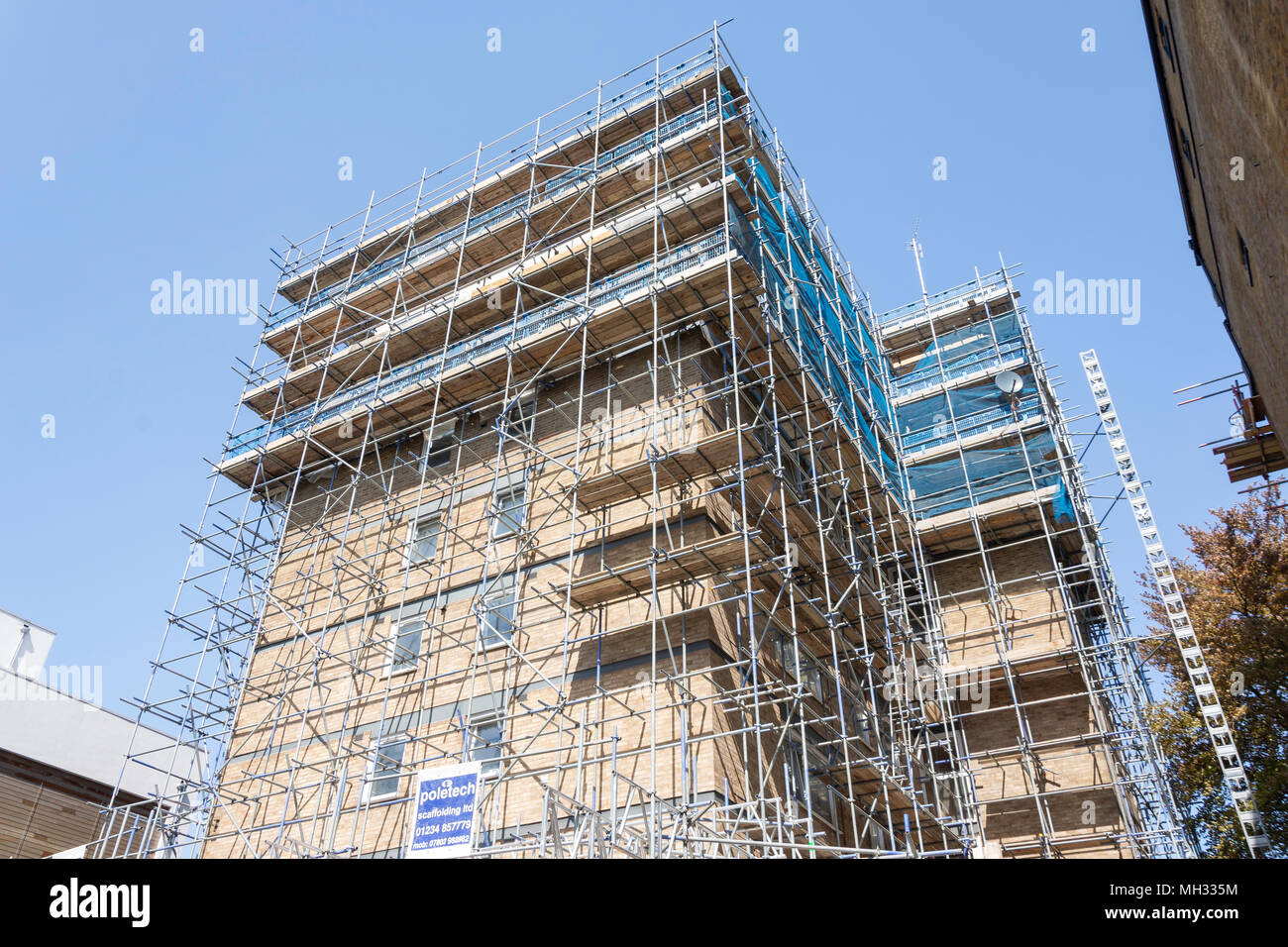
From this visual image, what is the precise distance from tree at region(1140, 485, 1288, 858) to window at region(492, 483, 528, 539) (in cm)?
1904

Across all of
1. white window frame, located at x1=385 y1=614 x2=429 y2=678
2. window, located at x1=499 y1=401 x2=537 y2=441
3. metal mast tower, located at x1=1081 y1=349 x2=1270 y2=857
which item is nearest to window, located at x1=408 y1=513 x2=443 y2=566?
white window frame, located at x1=385 y1=614 x2=429 y2=678

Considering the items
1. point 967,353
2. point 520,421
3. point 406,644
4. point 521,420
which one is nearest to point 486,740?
point 406,644

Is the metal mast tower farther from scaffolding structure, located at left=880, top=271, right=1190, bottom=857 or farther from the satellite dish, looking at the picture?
the satellite dish

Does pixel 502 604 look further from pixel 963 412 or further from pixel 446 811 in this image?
pixel 963 412

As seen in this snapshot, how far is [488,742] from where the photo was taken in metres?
16.0

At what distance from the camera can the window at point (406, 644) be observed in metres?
17.7

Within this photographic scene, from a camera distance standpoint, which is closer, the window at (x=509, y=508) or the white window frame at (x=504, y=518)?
the white window frame at (x=504, y=518)

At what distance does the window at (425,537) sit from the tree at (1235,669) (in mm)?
20121

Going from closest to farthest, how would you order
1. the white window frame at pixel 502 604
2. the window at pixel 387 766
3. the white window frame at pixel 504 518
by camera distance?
the window at pixel 387 766, the white window frame at pixel 502 604, the white window frame at pixel 504 518

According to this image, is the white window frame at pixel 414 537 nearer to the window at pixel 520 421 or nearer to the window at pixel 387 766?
the window at pixel 520 421

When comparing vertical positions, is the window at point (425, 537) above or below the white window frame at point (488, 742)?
above

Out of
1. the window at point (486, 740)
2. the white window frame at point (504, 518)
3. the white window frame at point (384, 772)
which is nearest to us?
the window at point (486, 740)

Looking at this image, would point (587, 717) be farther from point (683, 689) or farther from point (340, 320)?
point (340, 320)

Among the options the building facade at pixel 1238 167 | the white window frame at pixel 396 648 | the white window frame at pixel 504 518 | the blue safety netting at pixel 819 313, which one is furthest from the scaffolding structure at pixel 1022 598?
the white window frame at pixel 396 648
